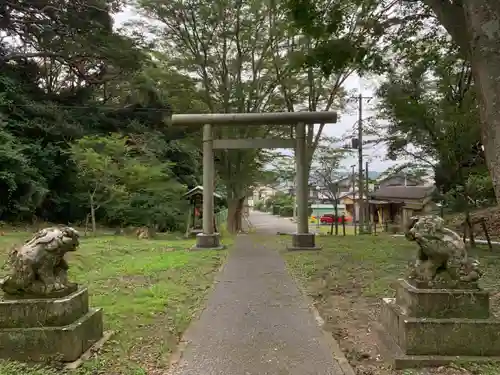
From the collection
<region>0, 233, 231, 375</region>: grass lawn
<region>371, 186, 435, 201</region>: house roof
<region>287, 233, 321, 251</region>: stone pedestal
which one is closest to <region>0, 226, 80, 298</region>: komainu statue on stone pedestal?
<region>0, 233, 231, 375</region>: grass lawn

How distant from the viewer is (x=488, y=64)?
479 centimetres

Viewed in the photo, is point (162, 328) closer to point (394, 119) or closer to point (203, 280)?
point (203, 280)

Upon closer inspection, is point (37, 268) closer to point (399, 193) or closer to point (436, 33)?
point (436, 33)

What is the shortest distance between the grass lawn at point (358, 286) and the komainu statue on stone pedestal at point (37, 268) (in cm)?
269

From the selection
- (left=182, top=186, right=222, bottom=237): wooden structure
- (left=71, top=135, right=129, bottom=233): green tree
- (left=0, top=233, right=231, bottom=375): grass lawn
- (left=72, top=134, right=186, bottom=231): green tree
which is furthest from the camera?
(left=182, top=186, right=222, bottom=237): wooden structure

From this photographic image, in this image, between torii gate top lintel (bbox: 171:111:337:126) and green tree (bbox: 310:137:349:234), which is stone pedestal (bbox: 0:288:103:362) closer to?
torii gate top lintel (bbox: 171:111:337:126)

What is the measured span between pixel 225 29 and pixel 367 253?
11.2 meters

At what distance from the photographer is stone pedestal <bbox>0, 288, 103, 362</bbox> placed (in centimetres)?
340

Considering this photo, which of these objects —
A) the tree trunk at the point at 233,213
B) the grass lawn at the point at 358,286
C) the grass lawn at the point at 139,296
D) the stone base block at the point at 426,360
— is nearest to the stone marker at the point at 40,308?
the grass lawn at the point at 139,296

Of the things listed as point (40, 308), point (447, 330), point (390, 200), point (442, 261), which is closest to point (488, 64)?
point (442, 261)

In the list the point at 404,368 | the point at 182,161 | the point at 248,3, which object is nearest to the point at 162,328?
the point at 404,368

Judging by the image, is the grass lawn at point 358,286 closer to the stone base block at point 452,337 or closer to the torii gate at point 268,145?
the stone base block at point 452,337

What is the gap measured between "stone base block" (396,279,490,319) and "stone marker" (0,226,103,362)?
9.56 feet

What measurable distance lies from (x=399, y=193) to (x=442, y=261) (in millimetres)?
30447
